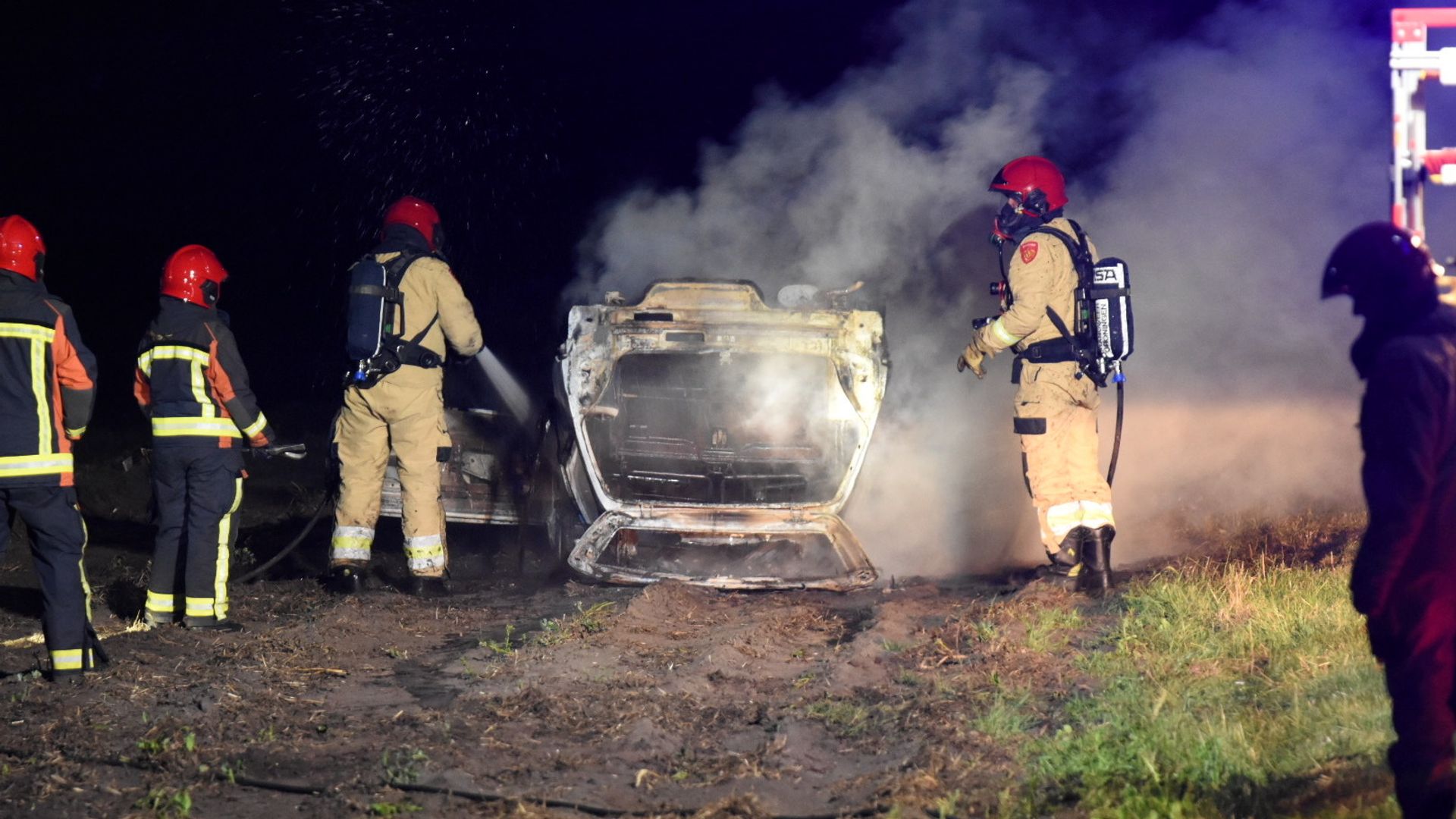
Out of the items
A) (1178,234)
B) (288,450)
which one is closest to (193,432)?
(288,450)

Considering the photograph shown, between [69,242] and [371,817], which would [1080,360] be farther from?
[69,242]

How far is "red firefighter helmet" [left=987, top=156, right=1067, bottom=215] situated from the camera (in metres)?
6.04

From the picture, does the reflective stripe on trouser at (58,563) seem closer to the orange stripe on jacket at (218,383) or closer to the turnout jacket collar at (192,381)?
the turnout jacket collar at (192,381)

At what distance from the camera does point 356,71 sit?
10.5m

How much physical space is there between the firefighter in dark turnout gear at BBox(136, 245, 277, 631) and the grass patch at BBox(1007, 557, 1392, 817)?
12.2 ft

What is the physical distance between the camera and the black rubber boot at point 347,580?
6.20 meters

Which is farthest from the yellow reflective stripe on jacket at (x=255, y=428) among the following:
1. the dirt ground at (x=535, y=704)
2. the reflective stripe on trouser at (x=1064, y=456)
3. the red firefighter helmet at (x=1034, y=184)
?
the red firefighter helmet at (x=1034, y=184)

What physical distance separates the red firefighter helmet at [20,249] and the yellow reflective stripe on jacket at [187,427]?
0.90 meters

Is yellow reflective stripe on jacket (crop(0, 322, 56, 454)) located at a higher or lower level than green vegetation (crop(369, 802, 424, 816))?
higher

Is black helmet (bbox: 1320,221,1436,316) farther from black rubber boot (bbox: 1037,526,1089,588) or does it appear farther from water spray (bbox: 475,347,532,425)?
water spray (bbox: 475,347,532,425)

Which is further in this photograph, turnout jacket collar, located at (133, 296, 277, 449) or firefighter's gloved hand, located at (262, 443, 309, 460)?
firefighter's gloved hand, located at (262, 443, 309, 460)

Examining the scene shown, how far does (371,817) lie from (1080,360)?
4.17 meters

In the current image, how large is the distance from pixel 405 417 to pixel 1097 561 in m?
3.78

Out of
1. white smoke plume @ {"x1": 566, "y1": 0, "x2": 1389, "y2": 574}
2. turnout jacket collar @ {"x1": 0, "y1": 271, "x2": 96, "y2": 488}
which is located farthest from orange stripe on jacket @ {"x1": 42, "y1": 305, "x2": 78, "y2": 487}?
white smoke plume @ {"x1": 566, "y1": 0, "x2": 1389, "y2": 574}
